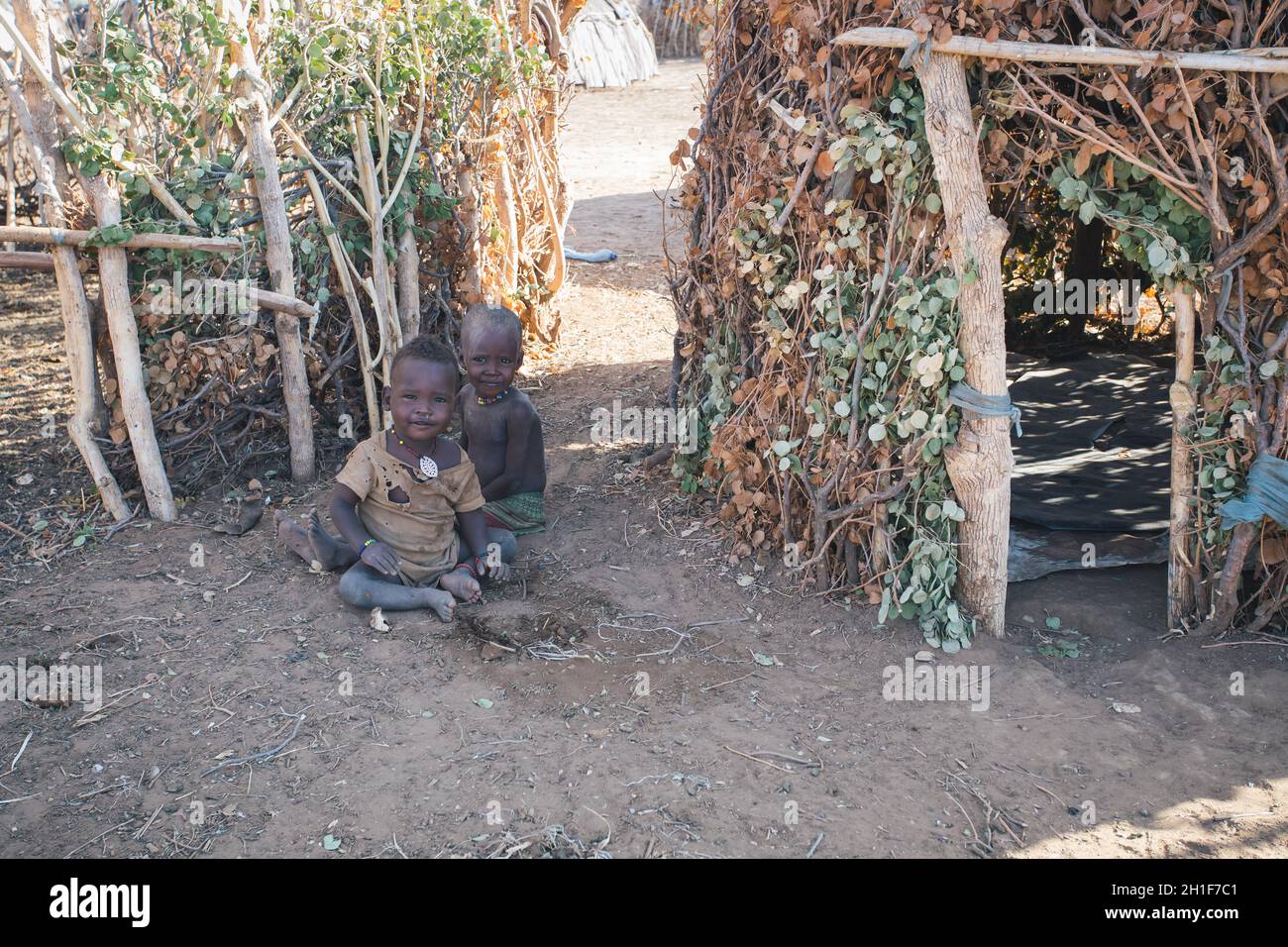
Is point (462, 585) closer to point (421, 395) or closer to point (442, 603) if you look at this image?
point (442, 603)

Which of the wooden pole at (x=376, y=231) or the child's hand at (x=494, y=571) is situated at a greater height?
the wooden pole at (x=376, y=231)

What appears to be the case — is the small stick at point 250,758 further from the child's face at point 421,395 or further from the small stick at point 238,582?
the child's face at point 421,395

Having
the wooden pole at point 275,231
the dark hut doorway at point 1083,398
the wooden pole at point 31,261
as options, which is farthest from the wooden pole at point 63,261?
the dark hut doorway at point 1083,398

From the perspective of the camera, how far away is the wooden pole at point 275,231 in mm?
4520

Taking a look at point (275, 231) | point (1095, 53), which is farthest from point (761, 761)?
point (275, 231)

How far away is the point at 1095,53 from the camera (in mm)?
3410

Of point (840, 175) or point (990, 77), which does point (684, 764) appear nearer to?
point (840, 175)

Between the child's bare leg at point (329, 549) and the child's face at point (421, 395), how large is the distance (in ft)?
2.04

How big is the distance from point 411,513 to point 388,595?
1.17 ft

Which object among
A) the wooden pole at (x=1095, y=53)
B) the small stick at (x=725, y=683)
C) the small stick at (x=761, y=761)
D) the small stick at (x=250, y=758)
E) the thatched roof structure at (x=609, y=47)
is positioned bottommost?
the small stick at (x=761, y=761)

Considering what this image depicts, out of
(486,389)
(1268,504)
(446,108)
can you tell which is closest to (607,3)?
(446,108)

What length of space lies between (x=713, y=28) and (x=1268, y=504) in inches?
119

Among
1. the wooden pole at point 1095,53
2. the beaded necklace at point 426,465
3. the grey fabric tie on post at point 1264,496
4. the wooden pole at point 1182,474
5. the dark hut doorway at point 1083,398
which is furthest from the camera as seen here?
the dark hut doorway at point 1083,398

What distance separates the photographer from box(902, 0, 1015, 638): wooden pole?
3.59 meters
